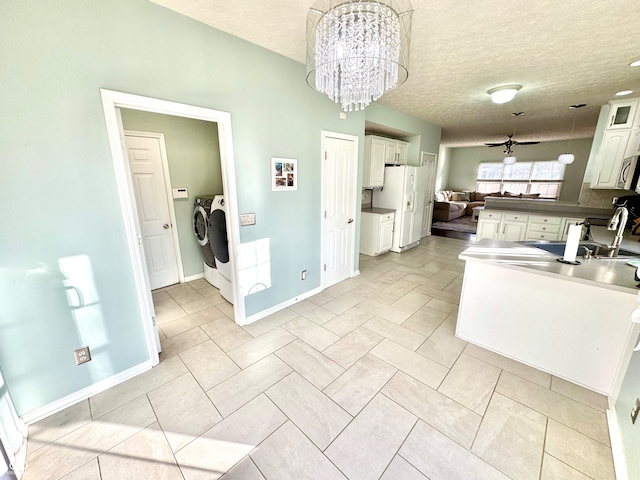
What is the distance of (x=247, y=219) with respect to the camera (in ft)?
7.88

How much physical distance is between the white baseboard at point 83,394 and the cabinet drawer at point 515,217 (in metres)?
5.84

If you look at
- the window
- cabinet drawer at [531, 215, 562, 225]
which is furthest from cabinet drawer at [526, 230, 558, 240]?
the window

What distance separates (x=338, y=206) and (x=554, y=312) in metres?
2.36

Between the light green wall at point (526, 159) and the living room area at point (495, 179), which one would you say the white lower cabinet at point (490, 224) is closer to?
the living room area at point (495, 179)

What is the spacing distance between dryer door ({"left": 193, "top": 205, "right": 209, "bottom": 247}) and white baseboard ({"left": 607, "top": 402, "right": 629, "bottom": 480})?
3713mm

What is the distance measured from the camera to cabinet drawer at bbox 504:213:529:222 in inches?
180

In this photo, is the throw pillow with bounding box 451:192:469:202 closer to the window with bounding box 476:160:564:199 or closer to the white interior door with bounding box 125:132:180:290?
the window with bounding box 476:160:564:199

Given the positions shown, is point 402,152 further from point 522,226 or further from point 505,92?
point 522,226

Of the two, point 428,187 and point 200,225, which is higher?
point 428,187

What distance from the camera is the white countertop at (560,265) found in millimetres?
1695

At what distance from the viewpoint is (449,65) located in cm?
254

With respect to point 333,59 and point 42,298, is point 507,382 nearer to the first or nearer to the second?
point 333,59

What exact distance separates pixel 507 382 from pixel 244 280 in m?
2.36

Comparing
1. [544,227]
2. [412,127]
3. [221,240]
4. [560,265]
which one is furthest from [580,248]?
[221,240]
